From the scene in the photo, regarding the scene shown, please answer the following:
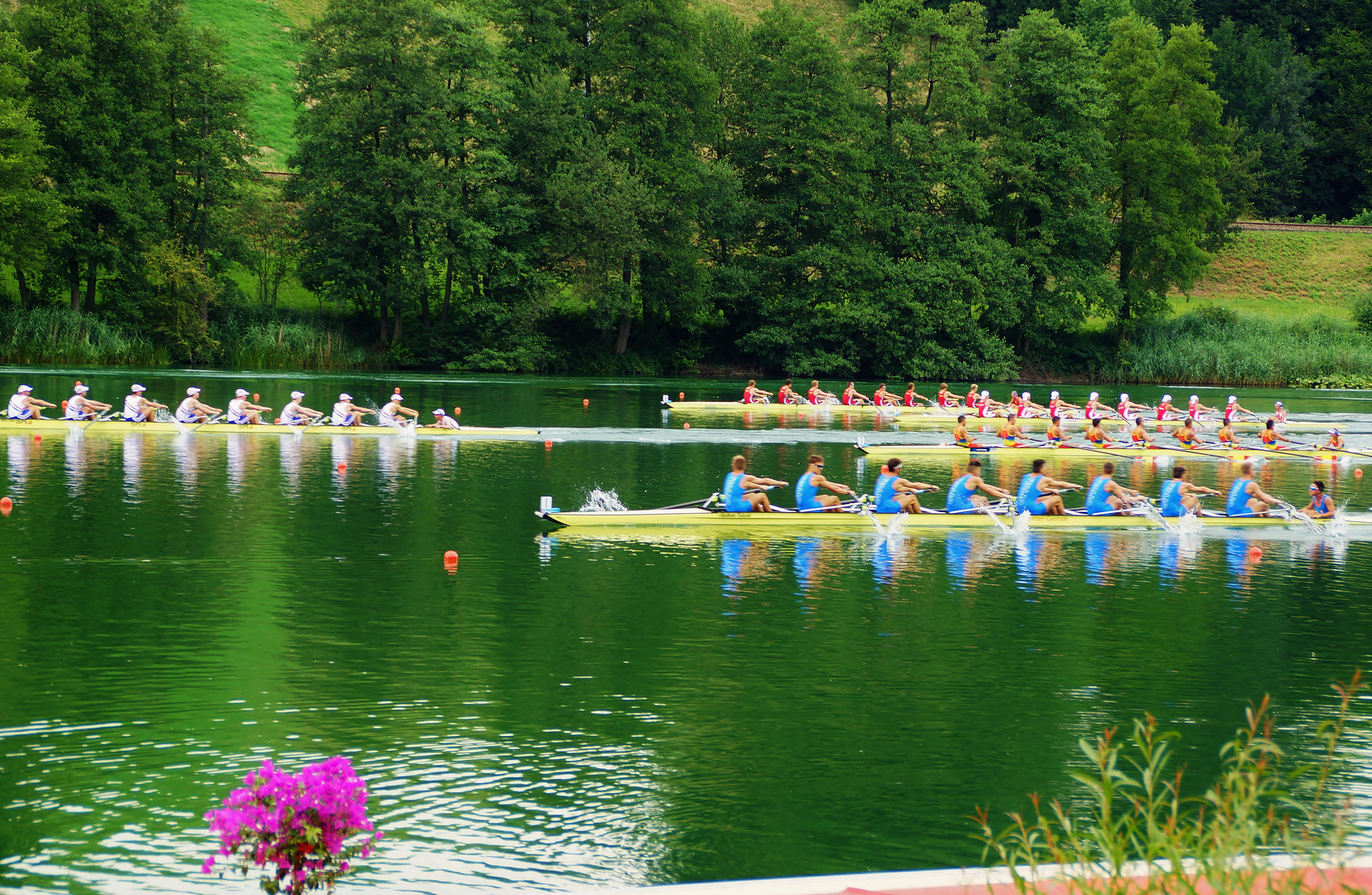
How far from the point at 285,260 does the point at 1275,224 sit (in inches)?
2449

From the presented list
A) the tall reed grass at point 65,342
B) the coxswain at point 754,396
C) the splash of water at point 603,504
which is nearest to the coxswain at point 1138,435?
the coxswain at point 754,396

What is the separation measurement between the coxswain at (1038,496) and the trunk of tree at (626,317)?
38680mm

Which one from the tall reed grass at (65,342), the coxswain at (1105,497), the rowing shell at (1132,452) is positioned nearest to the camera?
the coxswain at (1105,497)

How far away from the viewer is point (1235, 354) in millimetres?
63469

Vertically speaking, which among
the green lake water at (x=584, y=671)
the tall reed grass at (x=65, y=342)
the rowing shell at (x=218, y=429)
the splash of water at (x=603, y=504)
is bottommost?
the green lake water at (x=584, y=671)

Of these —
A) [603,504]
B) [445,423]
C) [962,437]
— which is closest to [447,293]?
[445,423]

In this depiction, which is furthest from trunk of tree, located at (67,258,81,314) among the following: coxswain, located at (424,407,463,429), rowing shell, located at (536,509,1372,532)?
rowing shell, located at (536,509,1372,532)

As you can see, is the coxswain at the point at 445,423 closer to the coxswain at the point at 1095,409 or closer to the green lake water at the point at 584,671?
the green lake water at the point at 584,671

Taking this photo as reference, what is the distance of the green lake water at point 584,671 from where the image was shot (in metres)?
8.52

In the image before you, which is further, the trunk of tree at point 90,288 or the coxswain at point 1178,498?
the trunk of tree at point 90,288

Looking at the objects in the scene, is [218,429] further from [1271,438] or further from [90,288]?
[90,288]

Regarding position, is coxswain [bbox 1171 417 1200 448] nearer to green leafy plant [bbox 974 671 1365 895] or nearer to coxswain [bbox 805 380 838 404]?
coxswain [bbox 805 380 838 404]

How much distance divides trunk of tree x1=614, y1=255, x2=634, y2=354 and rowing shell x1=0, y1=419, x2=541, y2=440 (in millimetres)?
26662

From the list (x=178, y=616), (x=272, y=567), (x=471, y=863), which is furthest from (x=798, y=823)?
(x=272, y=567)
